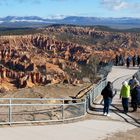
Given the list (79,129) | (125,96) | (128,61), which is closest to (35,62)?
(128,61)

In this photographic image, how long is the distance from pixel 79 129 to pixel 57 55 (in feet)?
299

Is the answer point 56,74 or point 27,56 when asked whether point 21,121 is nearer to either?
point 56,74

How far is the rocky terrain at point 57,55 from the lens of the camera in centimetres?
6070

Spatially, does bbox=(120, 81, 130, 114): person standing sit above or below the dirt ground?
above

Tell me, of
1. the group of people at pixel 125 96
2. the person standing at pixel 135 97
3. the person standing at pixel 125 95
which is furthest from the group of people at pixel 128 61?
the person standing at pixel 125 95

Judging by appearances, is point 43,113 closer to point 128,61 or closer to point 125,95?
point 125,95

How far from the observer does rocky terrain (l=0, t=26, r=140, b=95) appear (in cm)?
6070

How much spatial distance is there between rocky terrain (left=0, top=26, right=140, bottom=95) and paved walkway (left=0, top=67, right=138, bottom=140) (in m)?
15.9

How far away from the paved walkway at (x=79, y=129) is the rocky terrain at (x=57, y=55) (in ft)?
52.3

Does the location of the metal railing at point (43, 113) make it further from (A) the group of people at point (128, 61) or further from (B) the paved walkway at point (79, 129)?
(A) the group of people at point (128, 61)

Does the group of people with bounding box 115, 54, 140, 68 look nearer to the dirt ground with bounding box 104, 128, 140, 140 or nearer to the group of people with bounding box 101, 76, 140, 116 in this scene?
the group of people with bounding box 101, 76, 140, 116

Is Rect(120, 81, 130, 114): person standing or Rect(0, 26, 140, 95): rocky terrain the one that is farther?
Rect(0, 26, 140, 95): rocky terrain

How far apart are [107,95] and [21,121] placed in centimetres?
401

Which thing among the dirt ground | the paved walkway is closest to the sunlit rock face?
the paved walkway
